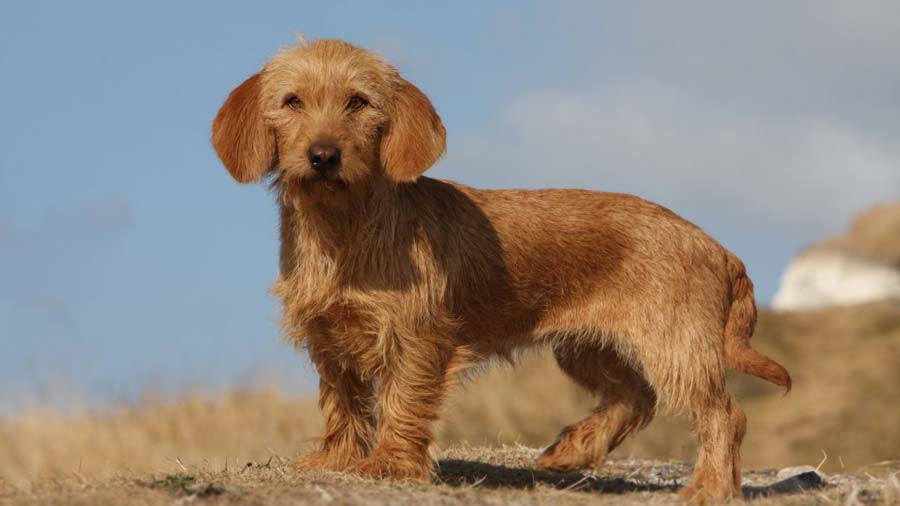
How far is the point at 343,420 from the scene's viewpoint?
8.27 meters

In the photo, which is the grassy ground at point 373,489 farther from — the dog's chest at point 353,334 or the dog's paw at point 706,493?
the dog's chest at point 353,334

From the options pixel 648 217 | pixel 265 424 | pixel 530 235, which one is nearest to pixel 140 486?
pixel 530 235

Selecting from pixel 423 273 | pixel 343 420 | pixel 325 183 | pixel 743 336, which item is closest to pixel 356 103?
pixel 325 183

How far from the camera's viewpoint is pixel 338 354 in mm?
7914

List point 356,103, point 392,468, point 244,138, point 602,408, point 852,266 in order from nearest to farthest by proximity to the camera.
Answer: point 356,103 < point 244,138 < point 392,468 < point 602,408 < point 852,266

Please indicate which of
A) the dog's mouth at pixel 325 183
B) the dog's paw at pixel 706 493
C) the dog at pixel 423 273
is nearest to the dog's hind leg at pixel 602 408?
the dog at pixel 423 273

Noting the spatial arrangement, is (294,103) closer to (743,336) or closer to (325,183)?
(325,183)

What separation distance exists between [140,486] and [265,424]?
9.30m

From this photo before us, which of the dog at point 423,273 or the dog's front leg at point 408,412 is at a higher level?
the dog at point 423,273

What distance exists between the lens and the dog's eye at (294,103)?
7.29 m

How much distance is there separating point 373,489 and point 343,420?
4.20 ft

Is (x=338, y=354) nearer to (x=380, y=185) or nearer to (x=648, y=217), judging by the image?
(x=380, y=185)

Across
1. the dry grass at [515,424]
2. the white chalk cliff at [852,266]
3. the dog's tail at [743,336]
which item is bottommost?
the dry grass at [515,424]

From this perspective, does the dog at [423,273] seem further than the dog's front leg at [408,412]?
No
